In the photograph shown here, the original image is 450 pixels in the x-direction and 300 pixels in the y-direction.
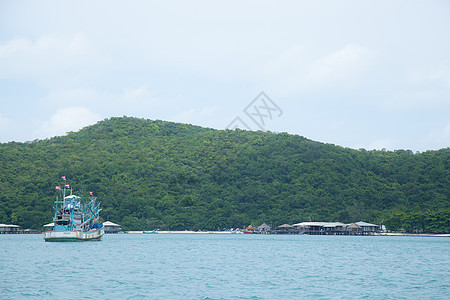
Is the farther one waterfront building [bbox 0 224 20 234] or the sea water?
waterfront building [bbox 0 224 20 234]

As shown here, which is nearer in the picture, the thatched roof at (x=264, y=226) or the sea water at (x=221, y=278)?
the sea water at (x=221, y=278)

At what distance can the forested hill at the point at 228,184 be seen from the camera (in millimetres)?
146125

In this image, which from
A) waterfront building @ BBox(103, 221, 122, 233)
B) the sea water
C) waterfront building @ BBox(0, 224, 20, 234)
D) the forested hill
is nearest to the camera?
the sea water

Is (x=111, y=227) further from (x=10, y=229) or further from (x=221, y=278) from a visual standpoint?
(x=221, y=278)

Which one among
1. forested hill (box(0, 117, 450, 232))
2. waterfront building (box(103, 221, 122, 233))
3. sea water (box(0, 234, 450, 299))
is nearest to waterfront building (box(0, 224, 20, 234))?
forested hill (box(0, 117, 450, 232))

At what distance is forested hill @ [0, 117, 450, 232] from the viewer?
146 metres

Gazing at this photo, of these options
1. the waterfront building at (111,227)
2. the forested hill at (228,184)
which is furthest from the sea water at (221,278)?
the forested hill at (228,184)

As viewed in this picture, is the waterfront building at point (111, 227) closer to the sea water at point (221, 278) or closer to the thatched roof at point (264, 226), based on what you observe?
the thatched roof at point (264, 226)

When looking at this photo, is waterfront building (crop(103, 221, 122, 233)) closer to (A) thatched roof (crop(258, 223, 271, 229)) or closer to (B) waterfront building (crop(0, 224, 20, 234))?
(B) waterfront building (crop(0, 224, 20, 234))

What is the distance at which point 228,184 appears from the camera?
169 m

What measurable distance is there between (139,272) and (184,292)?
1130 cm

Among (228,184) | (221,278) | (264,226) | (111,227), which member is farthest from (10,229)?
(221,278)

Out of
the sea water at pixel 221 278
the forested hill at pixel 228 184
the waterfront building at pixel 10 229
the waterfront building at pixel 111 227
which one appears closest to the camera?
the sea water at pixel 221 278

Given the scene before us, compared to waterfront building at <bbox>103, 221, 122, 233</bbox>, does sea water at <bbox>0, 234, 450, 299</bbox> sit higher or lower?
lower
